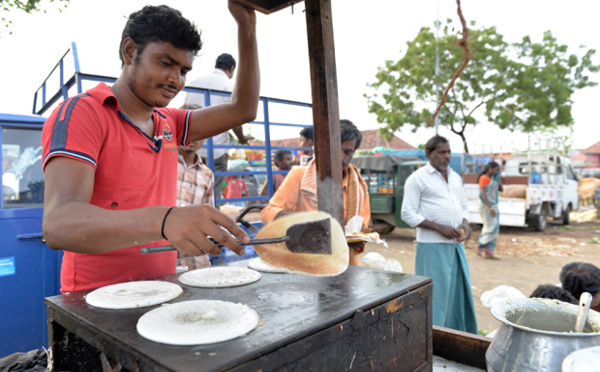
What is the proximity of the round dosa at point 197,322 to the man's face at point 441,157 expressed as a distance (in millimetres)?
3004

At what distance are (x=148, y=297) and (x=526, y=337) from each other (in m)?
1.33

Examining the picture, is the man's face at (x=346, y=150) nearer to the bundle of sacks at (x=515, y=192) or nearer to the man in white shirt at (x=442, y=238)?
the man in white shirt at (x=442, y=238)

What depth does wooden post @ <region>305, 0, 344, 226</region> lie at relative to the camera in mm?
1567

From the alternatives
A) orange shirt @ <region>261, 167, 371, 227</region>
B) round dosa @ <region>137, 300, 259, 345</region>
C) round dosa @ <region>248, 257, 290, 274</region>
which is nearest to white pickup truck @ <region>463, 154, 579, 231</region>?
orange shirt @ <region>261, 167, 371, 227</region>

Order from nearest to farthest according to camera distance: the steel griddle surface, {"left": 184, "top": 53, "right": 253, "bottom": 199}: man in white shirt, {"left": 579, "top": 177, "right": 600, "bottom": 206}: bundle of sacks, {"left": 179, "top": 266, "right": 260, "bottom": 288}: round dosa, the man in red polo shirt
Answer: the steel griddle surface
the man in red polo shirt
{"left": 179, "top": 266, "right": 260, "bottom": 288}: round dosa
{"left": 184, "top": 53, "right": 253, "bottom": 199}: man in white shirt
{"left": 579, "top": 177, "right": 600, "bottom": 206}: bundle of sacks

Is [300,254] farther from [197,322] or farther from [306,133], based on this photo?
[306,133]

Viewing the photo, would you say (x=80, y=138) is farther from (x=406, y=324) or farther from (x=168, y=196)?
(x=406, y=324)

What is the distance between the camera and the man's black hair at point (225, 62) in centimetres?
438

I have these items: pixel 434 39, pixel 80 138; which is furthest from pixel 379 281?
pixel 434 39

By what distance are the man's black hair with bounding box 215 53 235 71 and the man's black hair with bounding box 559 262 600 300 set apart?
3.87 meters

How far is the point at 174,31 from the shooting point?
146cm

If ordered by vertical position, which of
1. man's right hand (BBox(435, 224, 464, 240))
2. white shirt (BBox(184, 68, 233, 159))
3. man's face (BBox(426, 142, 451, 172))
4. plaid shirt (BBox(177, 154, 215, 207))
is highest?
white shirt (BBox(184, 68, 233, 159))

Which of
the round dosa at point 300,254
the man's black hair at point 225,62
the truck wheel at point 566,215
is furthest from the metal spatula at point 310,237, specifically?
the truck wheel at point 566,215

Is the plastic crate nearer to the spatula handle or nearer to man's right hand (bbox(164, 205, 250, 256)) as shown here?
the spatula handle
